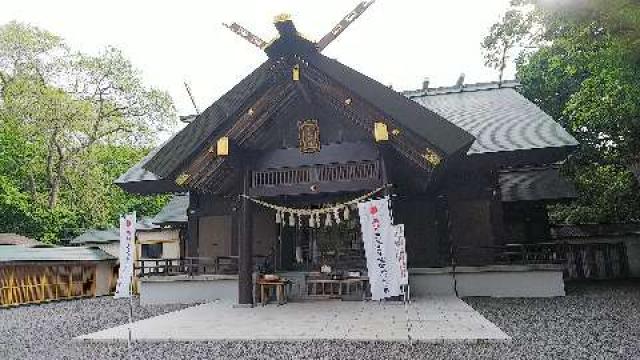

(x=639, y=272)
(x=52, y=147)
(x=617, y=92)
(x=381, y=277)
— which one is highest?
(x=52, y=147)

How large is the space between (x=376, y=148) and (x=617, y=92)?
5.73m

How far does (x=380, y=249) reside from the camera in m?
8.95

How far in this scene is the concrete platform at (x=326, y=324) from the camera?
732 centimetres

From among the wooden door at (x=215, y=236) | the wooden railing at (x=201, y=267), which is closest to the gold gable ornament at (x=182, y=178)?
the wooden railing at (x=201, y=267)

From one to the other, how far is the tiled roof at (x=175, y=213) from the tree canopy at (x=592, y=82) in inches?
548

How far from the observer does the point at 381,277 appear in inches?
352

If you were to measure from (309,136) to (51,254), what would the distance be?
1745 centimetres

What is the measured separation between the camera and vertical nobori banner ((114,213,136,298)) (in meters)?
8.61

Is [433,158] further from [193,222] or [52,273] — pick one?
[52,273]

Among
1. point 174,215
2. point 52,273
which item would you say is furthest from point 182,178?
point 52,273

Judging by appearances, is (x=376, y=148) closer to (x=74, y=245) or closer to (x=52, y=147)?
(x=74, y=245)

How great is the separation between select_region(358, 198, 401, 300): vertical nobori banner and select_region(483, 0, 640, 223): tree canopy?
5.31m

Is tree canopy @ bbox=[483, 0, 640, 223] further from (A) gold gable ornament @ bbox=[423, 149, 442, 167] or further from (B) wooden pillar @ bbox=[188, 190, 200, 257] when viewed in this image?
(B) wooden pillar @ bbox=[188, 190, 200, 257]

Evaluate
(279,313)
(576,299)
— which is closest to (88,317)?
(279,313)
